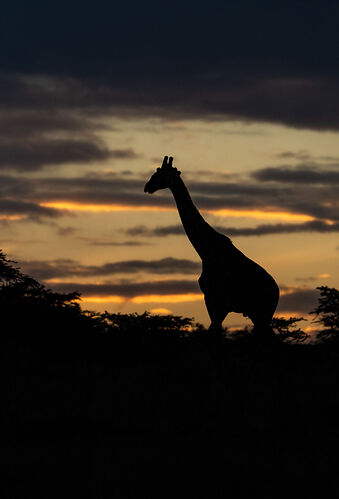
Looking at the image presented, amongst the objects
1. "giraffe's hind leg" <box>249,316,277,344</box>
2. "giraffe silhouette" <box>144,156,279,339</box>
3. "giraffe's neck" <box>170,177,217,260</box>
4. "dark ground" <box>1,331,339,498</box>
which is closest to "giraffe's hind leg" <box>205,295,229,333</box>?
"giraffe silhouette" <box>144,156,279,339</box>

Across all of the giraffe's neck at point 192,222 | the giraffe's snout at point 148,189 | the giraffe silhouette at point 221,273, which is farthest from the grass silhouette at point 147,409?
the giraffe's snout at point 148,189

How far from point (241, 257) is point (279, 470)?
6.49m

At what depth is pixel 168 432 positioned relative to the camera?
1295 cm

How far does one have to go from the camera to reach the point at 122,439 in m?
12.5

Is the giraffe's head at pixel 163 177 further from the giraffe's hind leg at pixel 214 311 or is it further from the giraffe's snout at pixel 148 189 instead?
the giraffe's hind leg at pixel 214 311

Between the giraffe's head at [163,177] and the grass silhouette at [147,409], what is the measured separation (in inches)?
120

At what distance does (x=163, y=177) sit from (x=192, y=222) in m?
1.01

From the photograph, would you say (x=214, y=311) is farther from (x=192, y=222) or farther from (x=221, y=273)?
(x=192, y=222)

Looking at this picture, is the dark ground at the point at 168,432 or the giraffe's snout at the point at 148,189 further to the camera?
the giraffe's snout at the point at 148,189

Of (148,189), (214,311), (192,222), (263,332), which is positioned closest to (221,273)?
(214,311)

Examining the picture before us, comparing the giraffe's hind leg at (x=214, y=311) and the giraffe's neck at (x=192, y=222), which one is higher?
the giraffe's neck at (x=192, y=222)

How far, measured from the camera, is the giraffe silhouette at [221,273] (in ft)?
53.3

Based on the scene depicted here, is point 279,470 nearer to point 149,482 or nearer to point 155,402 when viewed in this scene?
point 149,482

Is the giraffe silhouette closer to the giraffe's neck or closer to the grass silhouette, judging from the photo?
the giraffe's neck
